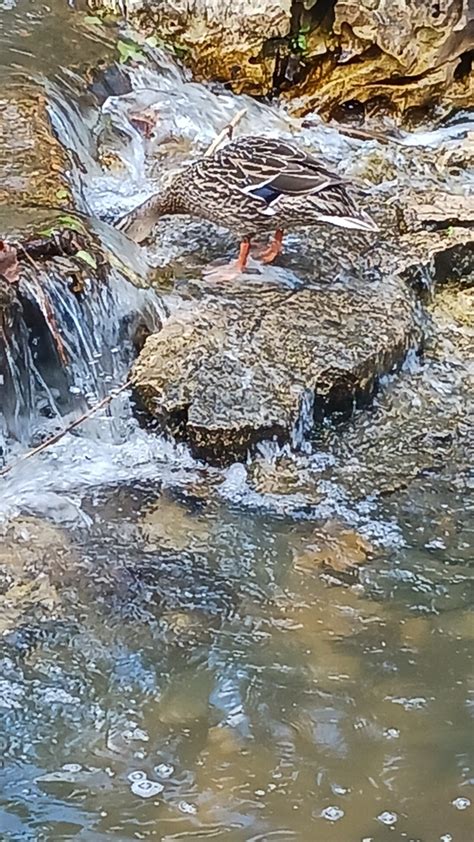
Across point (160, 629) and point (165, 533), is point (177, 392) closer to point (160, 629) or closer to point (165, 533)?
point (165, 533)

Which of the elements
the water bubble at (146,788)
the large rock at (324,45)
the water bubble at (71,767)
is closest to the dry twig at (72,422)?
the water bubble at (71,767)

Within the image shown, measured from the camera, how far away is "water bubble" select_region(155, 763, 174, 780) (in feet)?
9.16

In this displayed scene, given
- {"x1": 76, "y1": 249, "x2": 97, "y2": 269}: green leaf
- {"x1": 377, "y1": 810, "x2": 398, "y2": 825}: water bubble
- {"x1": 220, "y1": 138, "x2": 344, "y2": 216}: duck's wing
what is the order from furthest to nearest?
1. {"x1": 220, "y1": 138, "x2": 344, "y2": 216}: duck's wing
2. {"x1": 76, "y1": 249, "x2": 97, "y2": 269}: green leaf
3. {"x1": 377, "y1": 810, "x2": 398, "y2": 825}: water bubble

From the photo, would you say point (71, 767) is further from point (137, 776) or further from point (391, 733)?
point (391, 733)

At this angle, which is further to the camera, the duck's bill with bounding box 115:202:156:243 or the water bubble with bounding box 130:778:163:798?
the duck's bill with bounding box 115:202:156:243

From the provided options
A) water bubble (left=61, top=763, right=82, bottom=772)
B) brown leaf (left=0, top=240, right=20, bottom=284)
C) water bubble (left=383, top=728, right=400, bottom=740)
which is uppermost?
brown leaf (left=0, top=240, right=20, bottom=284)

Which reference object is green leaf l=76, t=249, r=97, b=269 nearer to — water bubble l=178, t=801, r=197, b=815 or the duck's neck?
the duck's neck

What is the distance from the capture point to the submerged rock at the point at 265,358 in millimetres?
3959

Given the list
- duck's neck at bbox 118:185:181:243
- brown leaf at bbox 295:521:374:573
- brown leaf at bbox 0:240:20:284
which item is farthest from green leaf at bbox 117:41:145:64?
brown leaf at bbox 295:521:374:573

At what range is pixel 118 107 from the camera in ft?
20.7

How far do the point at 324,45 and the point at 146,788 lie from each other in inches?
208

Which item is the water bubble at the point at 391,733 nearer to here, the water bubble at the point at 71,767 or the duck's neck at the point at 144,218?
the water bubble at the point at 71,767

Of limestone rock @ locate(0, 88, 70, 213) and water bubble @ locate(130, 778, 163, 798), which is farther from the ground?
limestone rock @ locate(0, 88, 70, 213)

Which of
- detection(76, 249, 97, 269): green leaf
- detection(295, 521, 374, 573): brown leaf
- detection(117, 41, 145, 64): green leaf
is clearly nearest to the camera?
detection(295, 521, 374, 573): brown leaf
